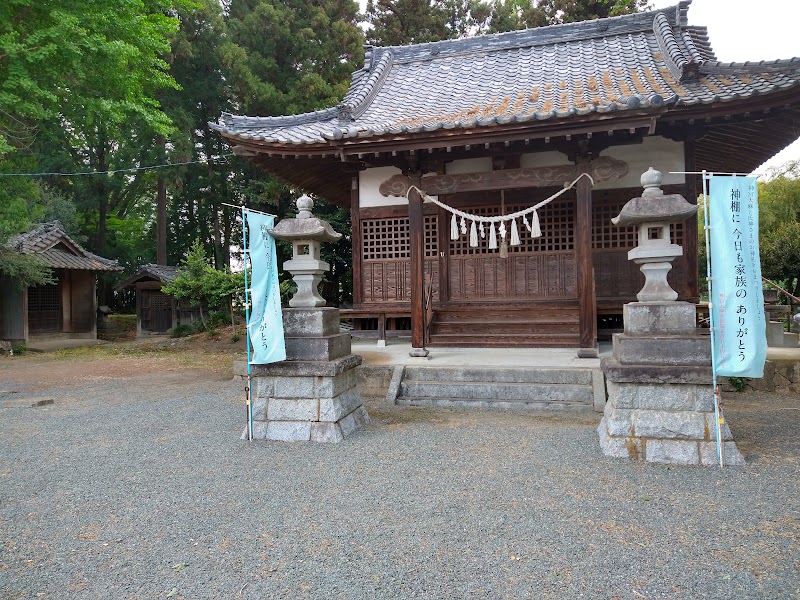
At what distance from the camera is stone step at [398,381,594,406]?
6.74m

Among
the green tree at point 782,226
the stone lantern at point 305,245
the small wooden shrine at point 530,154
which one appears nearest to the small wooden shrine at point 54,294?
the small wooden shrine at point 530,154

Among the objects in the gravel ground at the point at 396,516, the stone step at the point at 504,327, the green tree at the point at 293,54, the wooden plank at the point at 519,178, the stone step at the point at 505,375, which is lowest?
the gravel ground at the point at 396,516

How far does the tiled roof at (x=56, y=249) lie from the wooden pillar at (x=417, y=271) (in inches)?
562

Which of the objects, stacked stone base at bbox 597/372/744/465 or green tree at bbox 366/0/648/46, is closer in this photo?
stacked stone base at bbox 597/372/744/465

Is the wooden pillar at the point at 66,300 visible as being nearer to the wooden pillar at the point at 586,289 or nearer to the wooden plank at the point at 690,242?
the wooden pillar at the point at 586,289

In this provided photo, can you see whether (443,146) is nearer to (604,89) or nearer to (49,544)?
(604,89)

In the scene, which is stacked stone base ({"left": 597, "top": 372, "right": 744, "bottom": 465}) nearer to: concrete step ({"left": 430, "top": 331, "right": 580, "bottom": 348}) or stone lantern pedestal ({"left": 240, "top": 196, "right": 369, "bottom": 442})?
stone lantern pedestal ({"left": 240, "top": 196, "right": 369, "bottom": 442})

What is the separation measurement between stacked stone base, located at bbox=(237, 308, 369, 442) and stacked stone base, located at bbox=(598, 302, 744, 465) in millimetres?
2727

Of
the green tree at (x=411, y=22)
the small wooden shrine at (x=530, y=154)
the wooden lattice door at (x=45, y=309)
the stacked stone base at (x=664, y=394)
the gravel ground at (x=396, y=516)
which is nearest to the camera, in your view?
the gravel ground at (x=396, y=516)

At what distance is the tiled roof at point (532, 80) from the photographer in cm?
746

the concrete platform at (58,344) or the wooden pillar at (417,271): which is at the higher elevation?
the wooden pillar at (417,271)

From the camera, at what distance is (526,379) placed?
7.09 metres

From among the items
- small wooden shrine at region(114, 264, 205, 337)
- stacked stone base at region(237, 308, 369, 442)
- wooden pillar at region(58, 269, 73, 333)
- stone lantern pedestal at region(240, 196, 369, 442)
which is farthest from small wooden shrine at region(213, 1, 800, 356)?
wooden pillar at region(58, 269, 73, 333)

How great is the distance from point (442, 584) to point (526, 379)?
15.4ft
